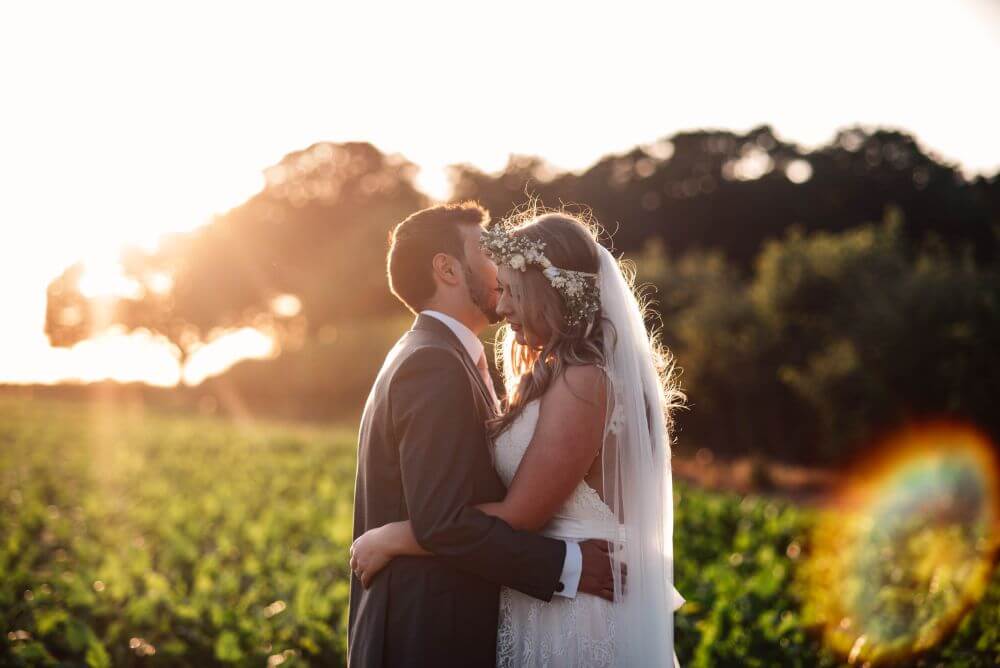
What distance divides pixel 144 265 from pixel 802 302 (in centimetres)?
4405

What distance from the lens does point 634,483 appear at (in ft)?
11.3

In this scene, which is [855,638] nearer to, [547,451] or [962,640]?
[962,640]

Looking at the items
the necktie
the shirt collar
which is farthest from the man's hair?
the necktie

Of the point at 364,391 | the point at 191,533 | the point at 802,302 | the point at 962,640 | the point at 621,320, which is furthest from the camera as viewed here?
the point at 364,391

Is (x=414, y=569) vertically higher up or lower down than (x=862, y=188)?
lower down

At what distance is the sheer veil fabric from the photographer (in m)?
3.38

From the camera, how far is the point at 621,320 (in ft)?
11.4

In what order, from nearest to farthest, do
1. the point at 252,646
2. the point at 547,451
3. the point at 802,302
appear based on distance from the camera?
1. the point at 547,451
2. the point at 252,646
3. the point at 802,302

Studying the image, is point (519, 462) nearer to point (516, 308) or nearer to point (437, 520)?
point (437, 520)

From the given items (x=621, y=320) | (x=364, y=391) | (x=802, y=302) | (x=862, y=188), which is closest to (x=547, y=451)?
(x=621, y=320)

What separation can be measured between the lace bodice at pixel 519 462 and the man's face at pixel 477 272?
590mm

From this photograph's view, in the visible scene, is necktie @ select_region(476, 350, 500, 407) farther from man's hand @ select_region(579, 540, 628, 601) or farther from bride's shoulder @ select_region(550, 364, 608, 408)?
man's hand @ select_region(579, 540, 628, 601)

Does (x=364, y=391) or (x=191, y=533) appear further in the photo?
(x=364, y=391)

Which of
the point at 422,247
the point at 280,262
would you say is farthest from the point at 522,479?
the point at 280,262
